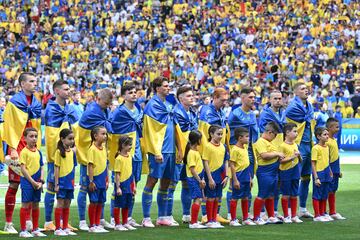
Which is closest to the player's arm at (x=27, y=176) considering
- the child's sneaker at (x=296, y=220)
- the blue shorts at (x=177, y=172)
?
the blue shorts at (x=177, y=172)

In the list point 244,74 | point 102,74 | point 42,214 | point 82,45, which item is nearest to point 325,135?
point 42,214

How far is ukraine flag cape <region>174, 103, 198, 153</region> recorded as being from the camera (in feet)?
52.2

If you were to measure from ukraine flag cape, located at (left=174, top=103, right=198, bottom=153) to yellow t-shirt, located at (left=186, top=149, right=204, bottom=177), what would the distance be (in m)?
0.53

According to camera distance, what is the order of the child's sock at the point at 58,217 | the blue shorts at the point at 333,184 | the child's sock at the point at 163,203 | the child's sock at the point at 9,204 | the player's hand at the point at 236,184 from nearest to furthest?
the child's sock at the point at 58,217, the child's sock at the point at 9,204, the player's hand at the point at 236,184, the child's sock at the point at 163,203, the blue shorts at the point at 333,184

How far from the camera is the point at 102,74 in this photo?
43.9 meters

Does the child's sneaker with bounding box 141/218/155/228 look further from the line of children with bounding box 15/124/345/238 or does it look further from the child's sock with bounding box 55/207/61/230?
the child's sock with bounding box 55/207/61/230

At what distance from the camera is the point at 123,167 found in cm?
1496

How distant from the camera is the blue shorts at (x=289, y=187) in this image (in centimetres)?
1614

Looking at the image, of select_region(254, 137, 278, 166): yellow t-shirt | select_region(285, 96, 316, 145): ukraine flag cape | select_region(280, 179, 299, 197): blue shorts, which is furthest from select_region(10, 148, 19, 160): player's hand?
select_region(285, 96, 316, 145): ukraine flag cape

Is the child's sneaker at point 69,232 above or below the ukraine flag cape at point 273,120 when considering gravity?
below

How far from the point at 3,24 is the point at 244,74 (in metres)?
12.3

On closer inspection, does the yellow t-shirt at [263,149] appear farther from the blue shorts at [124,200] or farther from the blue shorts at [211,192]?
the blue shorts at [124,200]

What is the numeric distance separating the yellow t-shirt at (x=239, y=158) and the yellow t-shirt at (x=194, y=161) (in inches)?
19.4

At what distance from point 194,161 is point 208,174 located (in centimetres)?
28
